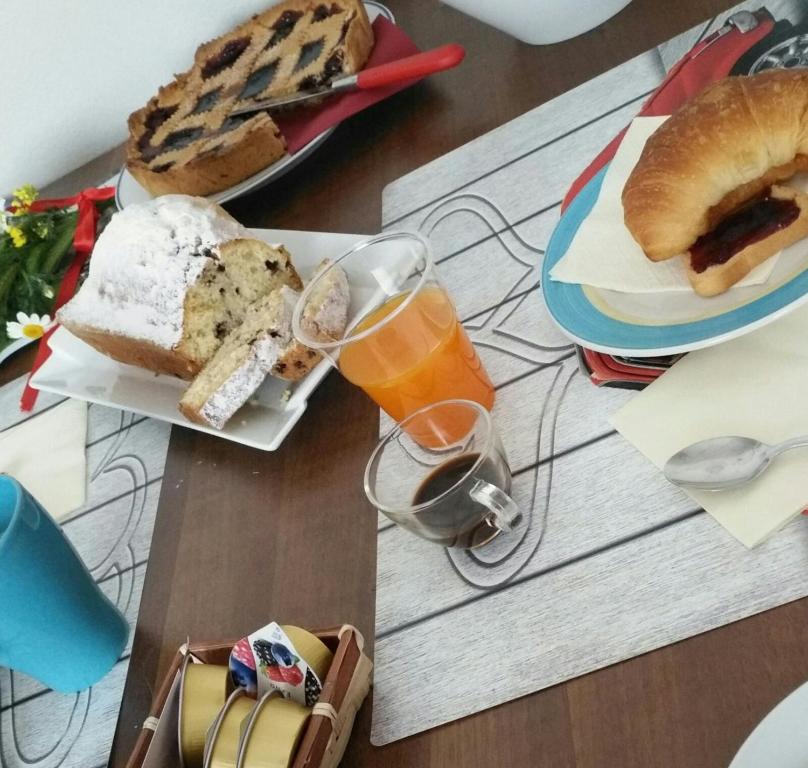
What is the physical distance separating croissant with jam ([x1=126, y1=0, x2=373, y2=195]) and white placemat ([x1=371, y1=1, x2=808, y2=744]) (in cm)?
47

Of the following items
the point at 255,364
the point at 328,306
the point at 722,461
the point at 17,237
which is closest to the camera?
the point at 722,461

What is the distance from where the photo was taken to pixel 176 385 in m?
1.05

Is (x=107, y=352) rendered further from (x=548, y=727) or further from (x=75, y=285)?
(x=548, y=727)

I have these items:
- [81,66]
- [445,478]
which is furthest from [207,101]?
[445,478]

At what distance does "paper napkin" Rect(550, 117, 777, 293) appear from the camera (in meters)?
0.66

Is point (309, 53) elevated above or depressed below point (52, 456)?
above

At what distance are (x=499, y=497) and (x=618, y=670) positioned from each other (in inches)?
5.8

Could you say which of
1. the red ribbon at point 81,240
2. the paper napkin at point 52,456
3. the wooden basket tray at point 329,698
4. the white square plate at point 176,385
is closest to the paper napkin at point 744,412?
the wooden basket tray at point 329,698

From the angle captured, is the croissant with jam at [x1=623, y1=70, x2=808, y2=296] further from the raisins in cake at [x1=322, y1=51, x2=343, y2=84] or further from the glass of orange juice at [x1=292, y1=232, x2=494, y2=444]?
the raisins in cake at [x1=322, y1=51, x2=343, y2=84]

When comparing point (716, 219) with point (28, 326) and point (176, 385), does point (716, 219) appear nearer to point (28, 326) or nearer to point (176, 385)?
point (176, 385)

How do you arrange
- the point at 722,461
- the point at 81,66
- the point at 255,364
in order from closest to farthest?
the point at 722,461 < the point at 255,364 < the point at 81,66

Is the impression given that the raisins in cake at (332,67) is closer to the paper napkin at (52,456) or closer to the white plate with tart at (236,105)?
the white plate with tart at (236,105)

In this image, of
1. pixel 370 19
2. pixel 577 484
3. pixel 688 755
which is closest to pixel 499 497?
pixel 577 484

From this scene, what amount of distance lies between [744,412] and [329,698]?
351 mm
